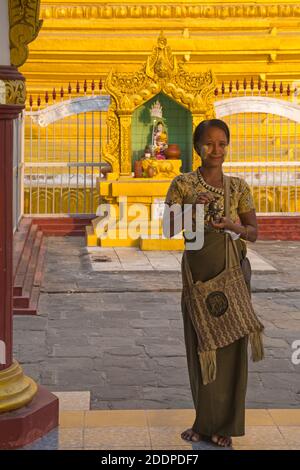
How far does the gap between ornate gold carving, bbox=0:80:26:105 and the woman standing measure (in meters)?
0.88

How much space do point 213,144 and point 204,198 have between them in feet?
0.88

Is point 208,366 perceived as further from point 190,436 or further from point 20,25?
point 20,25

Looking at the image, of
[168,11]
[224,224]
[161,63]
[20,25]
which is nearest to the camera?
[224,224]

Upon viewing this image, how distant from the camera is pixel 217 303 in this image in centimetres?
484

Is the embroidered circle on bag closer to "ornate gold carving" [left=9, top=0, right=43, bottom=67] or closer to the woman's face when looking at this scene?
the woman's face

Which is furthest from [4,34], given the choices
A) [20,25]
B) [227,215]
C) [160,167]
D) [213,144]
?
[160,167]

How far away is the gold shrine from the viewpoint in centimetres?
1249

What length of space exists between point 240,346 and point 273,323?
3.26 metres

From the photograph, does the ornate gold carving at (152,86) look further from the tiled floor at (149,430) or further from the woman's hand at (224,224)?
the woman's hand at (224,224)

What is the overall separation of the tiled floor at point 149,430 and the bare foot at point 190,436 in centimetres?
3

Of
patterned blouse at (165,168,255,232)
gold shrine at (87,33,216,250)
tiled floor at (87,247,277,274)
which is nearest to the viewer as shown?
patterned blouse at (165,168,255,232)

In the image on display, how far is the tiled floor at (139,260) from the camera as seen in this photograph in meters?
10.6

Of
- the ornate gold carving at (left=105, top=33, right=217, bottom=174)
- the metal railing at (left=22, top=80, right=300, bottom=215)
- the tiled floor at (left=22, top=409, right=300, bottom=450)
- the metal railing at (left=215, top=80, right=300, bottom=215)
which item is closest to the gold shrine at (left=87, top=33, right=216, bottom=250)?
the ornate gold carving at (left=105, top=33, right=217, bottom=174)

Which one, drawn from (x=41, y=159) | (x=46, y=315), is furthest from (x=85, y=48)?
(x=46, y=315)
